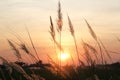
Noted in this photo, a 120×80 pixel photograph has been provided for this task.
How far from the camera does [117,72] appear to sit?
8.23 meters

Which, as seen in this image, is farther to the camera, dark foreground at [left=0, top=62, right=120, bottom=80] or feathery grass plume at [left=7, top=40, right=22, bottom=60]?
dark foreground at [left=0, top=62, right=120, bottom=80]

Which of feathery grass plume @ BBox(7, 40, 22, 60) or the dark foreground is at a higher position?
feathery grass plume @ BBox(7, 40, 22, 60)

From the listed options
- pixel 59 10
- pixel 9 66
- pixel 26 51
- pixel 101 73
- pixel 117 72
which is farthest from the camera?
pixel 117 72

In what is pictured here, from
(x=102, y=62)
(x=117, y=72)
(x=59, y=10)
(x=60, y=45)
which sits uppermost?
(x=59, y=10)

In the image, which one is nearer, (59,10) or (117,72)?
(59,10)

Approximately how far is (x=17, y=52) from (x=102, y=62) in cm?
149

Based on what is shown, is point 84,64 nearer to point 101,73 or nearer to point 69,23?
point 69,23

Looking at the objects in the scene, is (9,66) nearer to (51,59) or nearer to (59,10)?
(51,59)

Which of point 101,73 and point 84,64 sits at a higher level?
point 84,64

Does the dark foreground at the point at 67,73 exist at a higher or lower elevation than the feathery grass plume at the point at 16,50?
lower

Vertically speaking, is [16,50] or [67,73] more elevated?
[16,50]

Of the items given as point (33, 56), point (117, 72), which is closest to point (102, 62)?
point (33, 56)

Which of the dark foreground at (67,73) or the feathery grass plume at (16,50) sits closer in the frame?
the feathery grass plume at (16,50)

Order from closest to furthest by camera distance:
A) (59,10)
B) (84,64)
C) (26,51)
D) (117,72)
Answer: (26,51) → (84,64) → (59,10) → (117,72)
